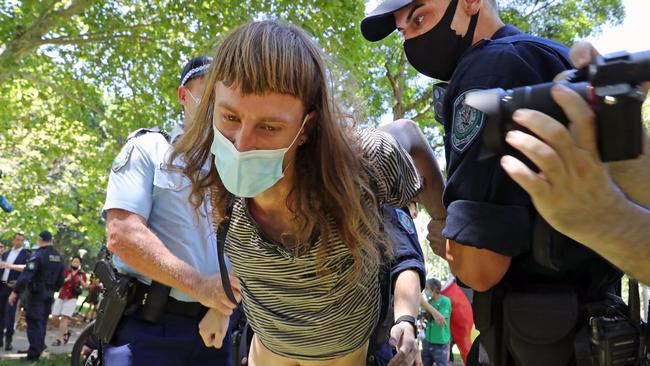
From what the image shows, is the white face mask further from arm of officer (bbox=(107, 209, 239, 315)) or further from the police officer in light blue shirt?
arm of officer (bbox=(107, 209, 239, 315))

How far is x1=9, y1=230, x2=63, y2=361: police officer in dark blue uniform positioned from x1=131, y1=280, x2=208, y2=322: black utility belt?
364 inches

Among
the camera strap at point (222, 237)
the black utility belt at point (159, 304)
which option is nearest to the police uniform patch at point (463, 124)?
the camera strap at point (222, 237)

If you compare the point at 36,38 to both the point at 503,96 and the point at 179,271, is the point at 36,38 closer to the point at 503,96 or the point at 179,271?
the point at 179,271

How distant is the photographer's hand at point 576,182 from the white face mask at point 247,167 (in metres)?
1.07

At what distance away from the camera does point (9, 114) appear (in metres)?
15.4

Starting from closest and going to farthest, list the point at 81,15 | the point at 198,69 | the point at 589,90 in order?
1. the point at 589,90
2. the point at 198,69
3. the point at 81,15

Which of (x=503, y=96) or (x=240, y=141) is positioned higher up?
(x=503, y=96)

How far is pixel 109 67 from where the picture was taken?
12.5 m

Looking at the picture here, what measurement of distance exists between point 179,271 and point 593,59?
1.99 metres

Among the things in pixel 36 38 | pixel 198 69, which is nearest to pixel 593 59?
pixel 198 69

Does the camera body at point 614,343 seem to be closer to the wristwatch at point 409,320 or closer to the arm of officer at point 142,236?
the wristwatch at point 409,320

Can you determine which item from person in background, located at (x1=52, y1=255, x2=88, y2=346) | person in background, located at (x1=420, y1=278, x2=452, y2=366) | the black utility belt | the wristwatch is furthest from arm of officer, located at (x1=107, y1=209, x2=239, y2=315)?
person in background, located at (x1=52, y1=255, x2=88, y2=346)

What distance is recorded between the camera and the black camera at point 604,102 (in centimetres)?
100

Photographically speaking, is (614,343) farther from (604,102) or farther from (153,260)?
(153,260)
